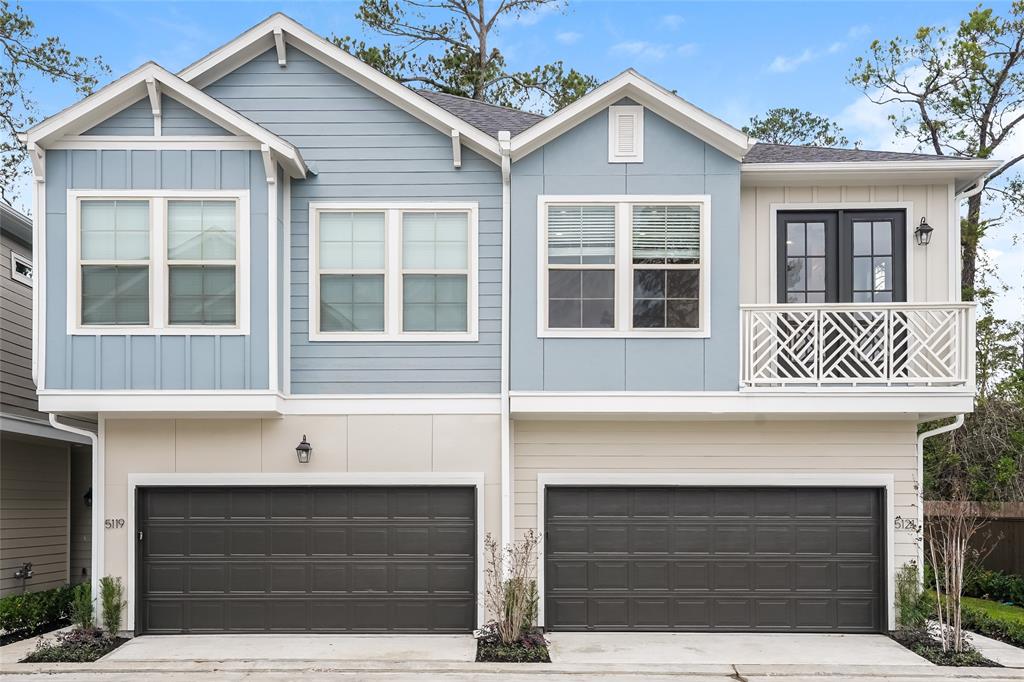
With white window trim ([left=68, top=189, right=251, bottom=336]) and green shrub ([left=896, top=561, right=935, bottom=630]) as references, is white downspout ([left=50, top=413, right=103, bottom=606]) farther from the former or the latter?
green shrub ([left=896, top=561, right=935, bottom=630])

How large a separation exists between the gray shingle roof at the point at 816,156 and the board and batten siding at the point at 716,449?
3054 mm

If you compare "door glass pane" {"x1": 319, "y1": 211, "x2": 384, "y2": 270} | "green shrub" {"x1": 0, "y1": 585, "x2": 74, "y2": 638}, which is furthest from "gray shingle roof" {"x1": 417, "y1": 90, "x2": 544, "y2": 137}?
"green shrub" {"x1": 0, "y1": 585, "x2": 74, "y2": 638}

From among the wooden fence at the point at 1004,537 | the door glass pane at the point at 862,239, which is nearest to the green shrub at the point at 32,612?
the door glass pane at the point at 862,239

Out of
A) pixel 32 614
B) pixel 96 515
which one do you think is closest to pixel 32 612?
pixel 32 614

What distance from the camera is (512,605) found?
8.91 metres

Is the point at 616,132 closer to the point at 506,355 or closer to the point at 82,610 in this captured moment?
the point at 506,355

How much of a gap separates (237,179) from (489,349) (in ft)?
10.7

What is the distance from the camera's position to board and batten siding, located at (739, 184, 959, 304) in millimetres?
10023

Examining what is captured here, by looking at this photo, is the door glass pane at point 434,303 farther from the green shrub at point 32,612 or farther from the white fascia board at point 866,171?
the green shrub at point 32,612

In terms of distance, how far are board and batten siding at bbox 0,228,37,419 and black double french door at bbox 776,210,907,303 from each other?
9755 millimetres

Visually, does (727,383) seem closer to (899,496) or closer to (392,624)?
(899,496)

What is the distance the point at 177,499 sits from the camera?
31.7ft

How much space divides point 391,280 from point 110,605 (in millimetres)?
4679

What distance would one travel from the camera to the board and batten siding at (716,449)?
9758mm
